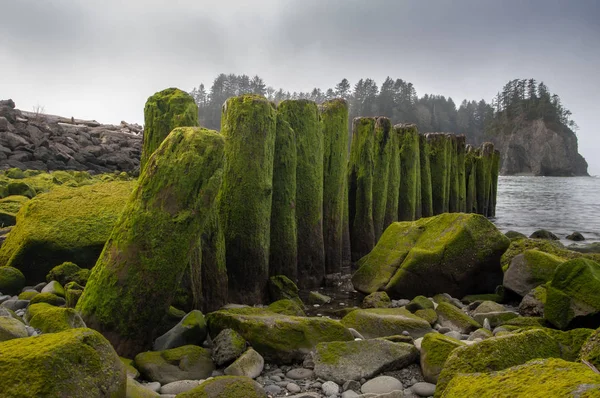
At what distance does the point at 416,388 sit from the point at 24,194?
997 cm

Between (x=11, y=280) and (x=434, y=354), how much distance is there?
184 inches

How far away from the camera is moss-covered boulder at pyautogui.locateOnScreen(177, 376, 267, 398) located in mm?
3035

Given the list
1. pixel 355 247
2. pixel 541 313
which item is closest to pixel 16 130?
pixel 355 247

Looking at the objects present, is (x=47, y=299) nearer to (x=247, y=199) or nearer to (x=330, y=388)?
(x=247, y=199)

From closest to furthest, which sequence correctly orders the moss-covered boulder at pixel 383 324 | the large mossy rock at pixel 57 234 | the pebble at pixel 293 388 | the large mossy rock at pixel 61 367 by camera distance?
1. the large mossy rock at pixel 61 367
2. the pebble at pixel 293 388
3. the moss-covered boulder at pixel 383 324
4. the large mossy rock at pixel 57 234

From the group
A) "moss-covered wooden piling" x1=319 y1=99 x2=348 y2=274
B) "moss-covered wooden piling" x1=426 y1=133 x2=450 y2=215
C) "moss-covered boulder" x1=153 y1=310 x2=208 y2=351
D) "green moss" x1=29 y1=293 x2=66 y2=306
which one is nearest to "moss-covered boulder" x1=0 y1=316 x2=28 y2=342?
"moss-covered boulder" x1=153 y1=310 x2=208 y2=351

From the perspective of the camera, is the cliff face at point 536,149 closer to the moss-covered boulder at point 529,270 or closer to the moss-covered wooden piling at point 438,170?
the moss-covered wooden piling at point 438,170

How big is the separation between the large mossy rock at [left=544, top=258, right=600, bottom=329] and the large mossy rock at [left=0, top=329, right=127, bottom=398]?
13.5 feet

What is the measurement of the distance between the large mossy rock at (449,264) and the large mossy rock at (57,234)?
4098 millimetres

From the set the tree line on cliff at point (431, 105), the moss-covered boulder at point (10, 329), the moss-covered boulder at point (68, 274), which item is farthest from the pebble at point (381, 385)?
the tree line on cliff at point (431, 105)

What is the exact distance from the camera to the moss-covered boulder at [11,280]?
547cm

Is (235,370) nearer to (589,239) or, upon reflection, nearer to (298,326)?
(298,326)

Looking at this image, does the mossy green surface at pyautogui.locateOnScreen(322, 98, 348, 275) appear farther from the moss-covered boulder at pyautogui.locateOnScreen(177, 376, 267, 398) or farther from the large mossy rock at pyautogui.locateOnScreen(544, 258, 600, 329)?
the moss-covered boulder at pyautogui.locateOnScreen(177, 376, 267, 398)

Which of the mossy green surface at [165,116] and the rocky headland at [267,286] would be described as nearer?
the rocky headland at [267,286]
